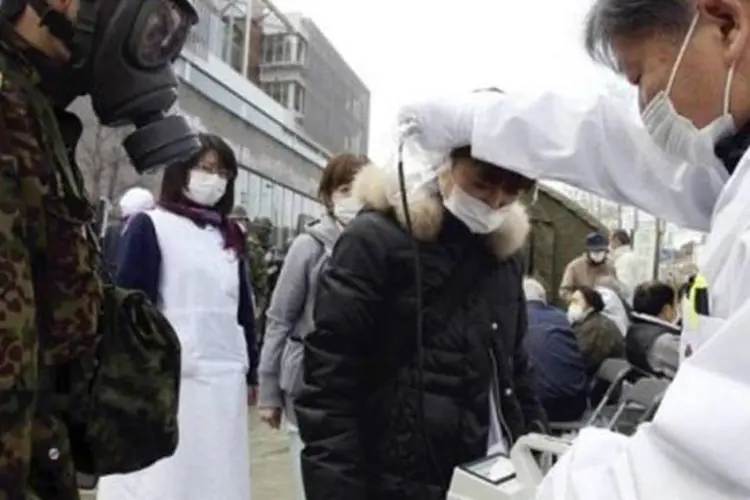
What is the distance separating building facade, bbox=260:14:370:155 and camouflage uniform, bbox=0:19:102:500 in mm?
37231

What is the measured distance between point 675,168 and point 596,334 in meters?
3.16

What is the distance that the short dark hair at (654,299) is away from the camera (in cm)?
514

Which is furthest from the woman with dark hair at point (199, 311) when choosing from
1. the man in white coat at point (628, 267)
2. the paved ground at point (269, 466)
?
the man in white coat at point (628, 267)

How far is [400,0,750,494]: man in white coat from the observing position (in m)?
0.89

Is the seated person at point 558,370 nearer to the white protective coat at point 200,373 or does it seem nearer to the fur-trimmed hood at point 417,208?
the white protective coat at point 200,373

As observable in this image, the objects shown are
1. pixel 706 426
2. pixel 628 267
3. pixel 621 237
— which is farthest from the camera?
pixel 621 237

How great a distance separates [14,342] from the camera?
1333mm

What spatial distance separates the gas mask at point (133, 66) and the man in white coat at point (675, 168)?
0.65 meters

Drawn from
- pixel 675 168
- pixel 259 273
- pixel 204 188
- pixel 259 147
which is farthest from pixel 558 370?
pixel 259 147

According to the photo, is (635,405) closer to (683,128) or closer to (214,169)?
(683,128)

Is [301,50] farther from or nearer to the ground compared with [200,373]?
farther from the ground

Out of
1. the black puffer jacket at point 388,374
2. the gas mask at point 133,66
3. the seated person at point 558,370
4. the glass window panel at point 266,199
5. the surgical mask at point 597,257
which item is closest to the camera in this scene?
the gas mask at point 133,66

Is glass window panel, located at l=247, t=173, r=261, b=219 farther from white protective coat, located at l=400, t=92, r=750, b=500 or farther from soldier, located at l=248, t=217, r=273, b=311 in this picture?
white protective coat, located at l=400, t=92, r=750, b=500

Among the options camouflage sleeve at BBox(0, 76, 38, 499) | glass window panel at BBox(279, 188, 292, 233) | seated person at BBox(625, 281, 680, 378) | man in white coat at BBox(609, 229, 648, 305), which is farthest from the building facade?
camouflage sleeve at BBox(0, 76, 38, 499)
